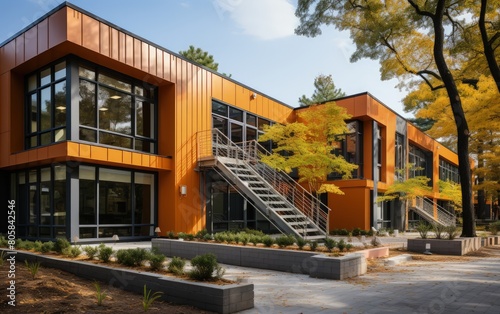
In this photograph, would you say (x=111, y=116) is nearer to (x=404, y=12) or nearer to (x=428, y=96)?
(x=404, y=12)

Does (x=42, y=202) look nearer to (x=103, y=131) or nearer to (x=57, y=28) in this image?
(x=103, y=131)

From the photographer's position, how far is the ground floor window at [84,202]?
47.0 ft

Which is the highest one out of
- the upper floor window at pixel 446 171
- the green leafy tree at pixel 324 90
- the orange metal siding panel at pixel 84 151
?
the green leafy tree at pixel 324 90

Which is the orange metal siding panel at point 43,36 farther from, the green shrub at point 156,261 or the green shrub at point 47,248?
the green shrub at point 156,261

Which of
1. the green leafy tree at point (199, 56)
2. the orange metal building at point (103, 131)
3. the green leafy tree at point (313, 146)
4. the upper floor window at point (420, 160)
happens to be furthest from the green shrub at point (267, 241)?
the green leafy tree at point (199, 56)

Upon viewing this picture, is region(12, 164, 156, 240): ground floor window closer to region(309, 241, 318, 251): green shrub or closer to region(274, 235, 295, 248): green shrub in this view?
region(274, 235, 295, 248): green shrub

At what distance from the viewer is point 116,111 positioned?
16.0 meters

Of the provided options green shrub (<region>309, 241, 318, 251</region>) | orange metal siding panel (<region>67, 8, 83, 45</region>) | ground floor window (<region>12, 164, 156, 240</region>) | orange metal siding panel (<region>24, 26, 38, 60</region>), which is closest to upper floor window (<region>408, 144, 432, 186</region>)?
ground floor window (<region>12, 164, 156, 240</region>)

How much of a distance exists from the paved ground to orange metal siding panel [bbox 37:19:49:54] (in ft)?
33.0

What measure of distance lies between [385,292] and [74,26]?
12.2 metres

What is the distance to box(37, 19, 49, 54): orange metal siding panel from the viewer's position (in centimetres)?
1399

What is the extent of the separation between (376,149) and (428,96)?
5.29 meters

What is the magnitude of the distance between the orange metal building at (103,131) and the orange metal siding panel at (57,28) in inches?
1.3

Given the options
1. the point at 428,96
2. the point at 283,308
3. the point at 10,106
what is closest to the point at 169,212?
the point at 10,106
